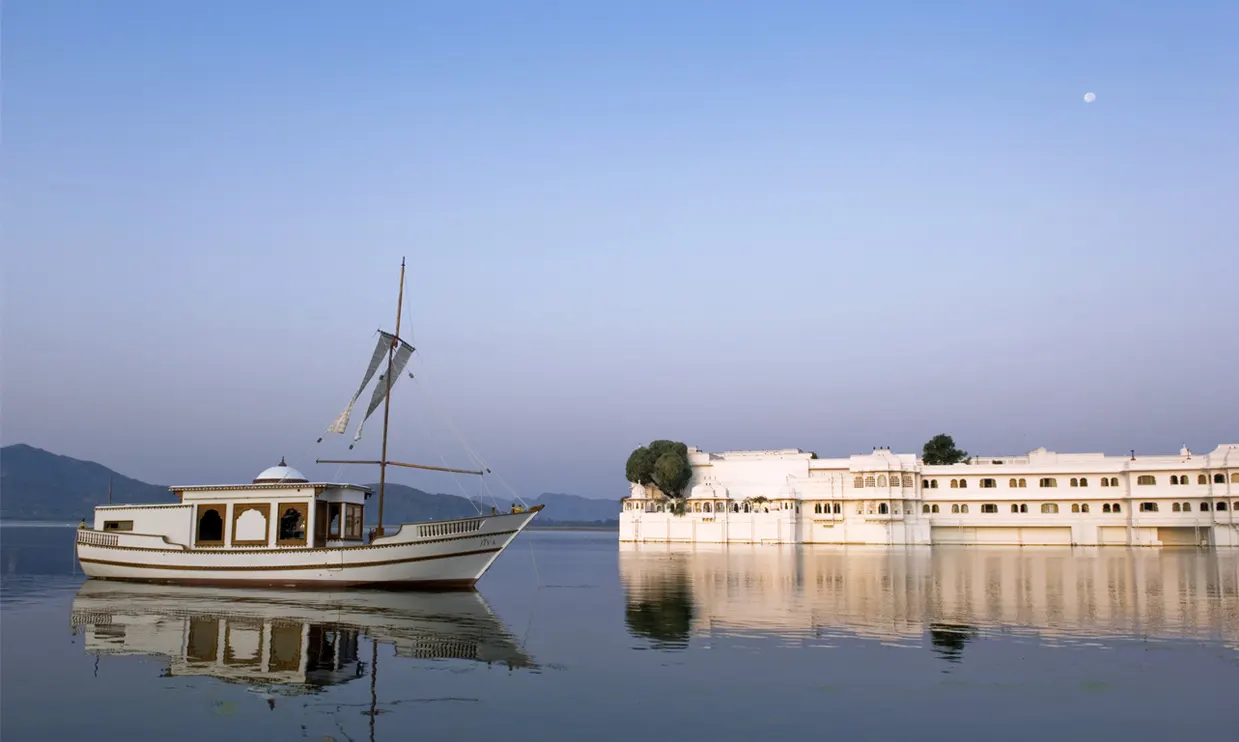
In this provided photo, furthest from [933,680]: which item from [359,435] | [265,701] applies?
[359,435]

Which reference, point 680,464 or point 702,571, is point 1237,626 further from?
point 680,464

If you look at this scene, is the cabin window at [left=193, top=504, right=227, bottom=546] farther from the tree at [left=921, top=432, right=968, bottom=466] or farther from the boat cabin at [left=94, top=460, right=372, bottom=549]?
the tree at [left=921, top=432, right=968, bottom=466]

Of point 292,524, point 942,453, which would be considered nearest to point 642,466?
point 942,453

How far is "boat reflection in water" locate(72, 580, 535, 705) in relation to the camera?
54.9ft

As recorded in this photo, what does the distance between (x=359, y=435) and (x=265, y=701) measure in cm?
2379

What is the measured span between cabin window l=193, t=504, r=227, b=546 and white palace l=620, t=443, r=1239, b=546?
57675 mm

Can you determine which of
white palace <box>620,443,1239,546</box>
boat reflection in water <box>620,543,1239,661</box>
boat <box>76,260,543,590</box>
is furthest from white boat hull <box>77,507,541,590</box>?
white palace <box>620,443,1239,546</box>

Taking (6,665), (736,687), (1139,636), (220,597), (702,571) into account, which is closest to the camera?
(736,687)

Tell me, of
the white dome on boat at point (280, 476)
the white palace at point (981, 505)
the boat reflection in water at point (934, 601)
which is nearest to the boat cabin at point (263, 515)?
the white dome on boat at point (280, 476)

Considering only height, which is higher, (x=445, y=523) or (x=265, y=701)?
(x=445, y=523)

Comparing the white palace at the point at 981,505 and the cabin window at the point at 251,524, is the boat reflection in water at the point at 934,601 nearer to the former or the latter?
the cabin window at the point at 251,524

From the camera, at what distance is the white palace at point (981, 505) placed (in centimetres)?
7631

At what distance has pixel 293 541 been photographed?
3266 centimetres

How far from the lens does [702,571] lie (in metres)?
46.0
